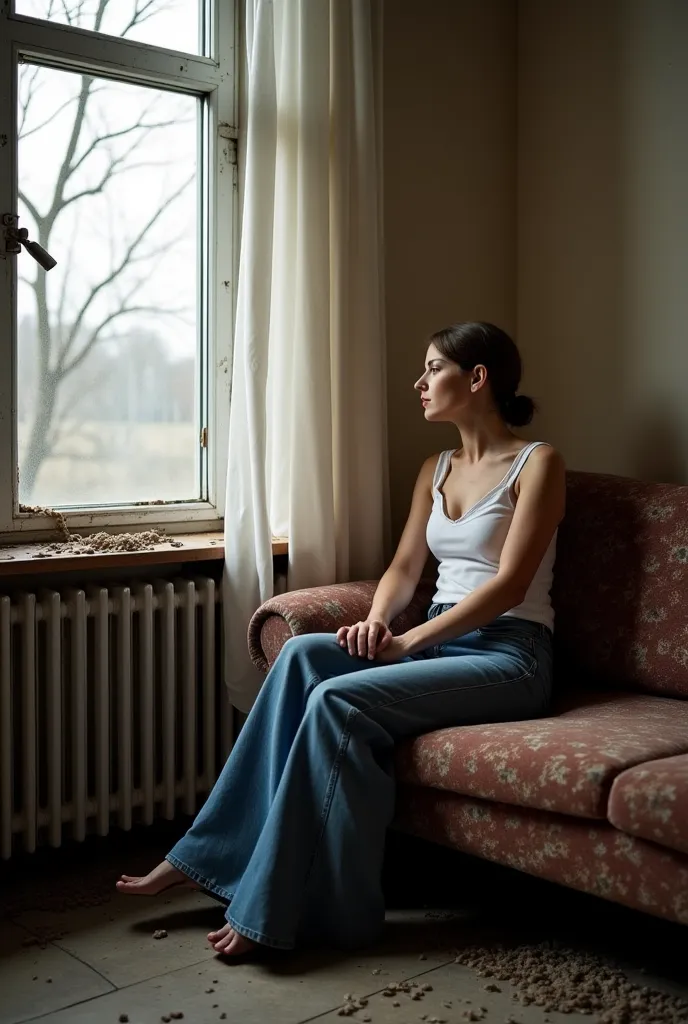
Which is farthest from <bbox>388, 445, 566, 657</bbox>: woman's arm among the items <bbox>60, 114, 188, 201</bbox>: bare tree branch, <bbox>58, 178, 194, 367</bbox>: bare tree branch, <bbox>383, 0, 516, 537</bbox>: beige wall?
<bbox>60, 114, 188, 201</bbox>: bare tree branch

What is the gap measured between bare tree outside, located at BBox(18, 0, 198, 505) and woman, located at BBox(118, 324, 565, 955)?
2.36 ft

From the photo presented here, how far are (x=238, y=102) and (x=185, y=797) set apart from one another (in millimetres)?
1815

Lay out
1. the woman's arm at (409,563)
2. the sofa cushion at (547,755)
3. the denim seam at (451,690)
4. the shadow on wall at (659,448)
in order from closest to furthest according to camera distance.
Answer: the sofa cushion at (547,755) → the denim seam at (451,690) → the woman's arm at (409,563) → the shadow on wall at (659,448)

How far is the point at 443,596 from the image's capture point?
240 centimetres

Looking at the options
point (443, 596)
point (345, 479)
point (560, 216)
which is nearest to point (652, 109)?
point (560, 216)

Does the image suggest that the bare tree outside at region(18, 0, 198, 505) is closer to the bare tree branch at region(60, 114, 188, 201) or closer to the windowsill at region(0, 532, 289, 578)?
the bare tree branch at region(60, 114, 188, 201)

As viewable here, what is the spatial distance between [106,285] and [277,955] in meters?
1.63

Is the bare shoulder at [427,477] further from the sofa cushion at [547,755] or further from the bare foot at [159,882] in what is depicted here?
the bare foot at [159,882]

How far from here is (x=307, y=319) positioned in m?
2.68

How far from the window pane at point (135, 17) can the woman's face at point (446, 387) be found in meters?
1.10

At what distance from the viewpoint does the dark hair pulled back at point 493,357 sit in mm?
2447

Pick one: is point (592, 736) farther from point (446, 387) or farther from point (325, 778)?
point (446, 387)

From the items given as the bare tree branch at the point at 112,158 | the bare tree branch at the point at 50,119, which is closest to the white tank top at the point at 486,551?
the bare tree branch at the point at 112,158

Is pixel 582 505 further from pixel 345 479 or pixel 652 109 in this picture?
pixel 652 109
